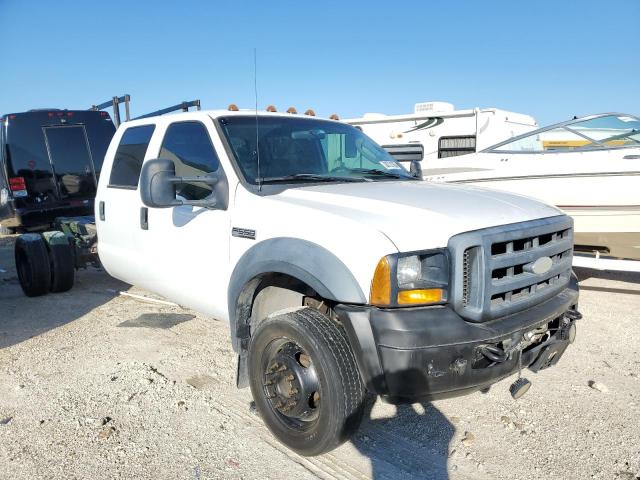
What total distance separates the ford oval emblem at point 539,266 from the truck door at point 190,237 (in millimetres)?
1837

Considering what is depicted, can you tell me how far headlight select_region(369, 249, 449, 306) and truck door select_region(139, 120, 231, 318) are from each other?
1.29 m

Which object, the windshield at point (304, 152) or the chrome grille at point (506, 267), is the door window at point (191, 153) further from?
the chrome grille at point (506, 267)

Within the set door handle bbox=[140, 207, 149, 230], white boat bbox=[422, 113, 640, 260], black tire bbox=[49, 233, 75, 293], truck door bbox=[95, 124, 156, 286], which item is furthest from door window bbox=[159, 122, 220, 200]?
white boat bbox=[422, 113, 640, 260]

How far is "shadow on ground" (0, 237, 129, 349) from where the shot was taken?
→ 5.09 meters

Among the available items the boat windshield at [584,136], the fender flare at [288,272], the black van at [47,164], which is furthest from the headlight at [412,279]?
the black van at [47,164]

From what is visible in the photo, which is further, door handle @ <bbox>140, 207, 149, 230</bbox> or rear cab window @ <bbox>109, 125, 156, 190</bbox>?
rear cab window @ <bbox>109, 125, 156, 190</bbox>

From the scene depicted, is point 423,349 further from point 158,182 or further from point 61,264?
point 61,264

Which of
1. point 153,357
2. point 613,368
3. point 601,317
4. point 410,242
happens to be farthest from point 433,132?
point 410,242

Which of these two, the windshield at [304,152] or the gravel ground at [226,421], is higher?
the windshield at [304,152]

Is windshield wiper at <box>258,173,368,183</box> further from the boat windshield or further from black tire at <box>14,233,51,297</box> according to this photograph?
black tire at <box>14,233,51,297</box>

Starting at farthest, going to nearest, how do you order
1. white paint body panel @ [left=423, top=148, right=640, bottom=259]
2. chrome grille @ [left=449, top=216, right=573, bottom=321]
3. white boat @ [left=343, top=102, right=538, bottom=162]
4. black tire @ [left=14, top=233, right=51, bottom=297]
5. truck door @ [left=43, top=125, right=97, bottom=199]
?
white boat @ [left=343, top=102, right=538, bottom=162] < truck door @ [left=43, top=125, right=97, bottom=199] < black tire @ [left=14, top=233, right=51, bottom=297] < white paint body panel @ [left=423, top=148, right=640, bottom=259] < chrome grille @ [left=449, top=216, right=573, bottom=321]

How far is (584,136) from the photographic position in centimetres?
637

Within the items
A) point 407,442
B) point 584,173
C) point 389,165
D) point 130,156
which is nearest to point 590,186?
point 584,173

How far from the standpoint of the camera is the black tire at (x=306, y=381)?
8.68 ft
